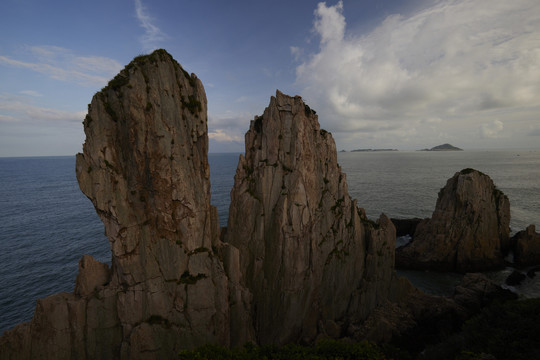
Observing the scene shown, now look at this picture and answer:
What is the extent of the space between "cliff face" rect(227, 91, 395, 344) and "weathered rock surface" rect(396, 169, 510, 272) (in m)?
27.8

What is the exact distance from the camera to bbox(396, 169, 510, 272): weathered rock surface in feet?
163

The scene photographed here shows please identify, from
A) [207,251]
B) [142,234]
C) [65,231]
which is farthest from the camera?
[65,231]

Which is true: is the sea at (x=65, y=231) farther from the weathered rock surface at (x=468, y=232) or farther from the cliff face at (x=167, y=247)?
the cliff face at (x=167, y=247)

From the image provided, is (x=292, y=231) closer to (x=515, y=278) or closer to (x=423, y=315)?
(x=423, y=315)

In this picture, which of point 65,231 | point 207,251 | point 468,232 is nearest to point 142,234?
point 207,251

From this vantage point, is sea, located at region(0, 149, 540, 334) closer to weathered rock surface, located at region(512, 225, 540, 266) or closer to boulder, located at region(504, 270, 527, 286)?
boulder, located at region(504, 270, 527, 286)

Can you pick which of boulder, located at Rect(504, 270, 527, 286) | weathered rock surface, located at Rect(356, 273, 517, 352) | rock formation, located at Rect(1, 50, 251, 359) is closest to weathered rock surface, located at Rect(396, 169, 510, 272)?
boulder, located at Rect(504, 270, 527, 286)

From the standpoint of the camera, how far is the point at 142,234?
21.0 m

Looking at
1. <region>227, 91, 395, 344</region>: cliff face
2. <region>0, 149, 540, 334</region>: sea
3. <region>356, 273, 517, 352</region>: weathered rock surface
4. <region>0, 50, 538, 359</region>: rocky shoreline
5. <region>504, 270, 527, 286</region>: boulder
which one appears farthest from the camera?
<region>504, 270, 527, 286</region>: boulder

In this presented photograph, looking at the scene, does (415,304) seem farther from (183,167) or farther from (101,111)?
(101,111)

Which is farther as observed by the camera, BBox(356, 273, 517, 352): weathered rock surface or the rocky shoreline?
BBox(356, 273, 517, 352): weathered rock surface

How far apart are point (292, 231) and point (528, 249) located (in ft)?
180

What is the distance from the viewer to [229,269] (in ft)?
79.6

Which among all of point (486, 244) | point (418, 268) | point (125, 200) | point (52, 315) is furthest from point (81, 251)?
point (486, 244)
